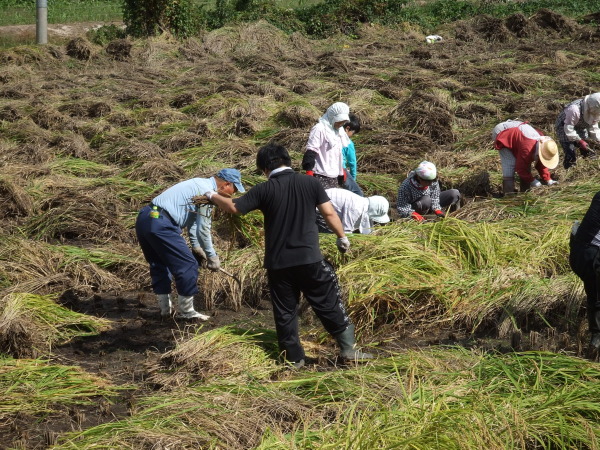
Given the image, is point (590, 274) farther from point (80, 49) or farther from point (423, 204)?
point (80, 49)

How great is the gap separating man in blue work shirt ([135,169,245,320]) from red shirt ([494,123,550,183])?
12.2 feet

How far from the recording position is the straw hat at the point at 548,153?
27.7 feet

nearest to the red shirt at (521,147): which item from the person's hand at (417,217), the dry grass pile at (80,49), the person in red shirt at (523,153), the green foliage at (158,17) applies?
the person in red shirt at (523,153)

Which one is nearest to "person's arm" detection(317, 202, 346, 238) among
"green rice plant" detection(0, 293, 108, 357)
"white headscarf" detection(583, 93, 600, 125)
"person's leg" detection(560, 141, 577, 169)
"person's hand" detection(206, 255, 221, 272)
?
"person's hand" detection(206, 255, 221, 272)

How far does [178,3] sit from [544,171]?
13.5 metres

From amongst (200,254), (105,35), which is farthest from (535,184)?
(105,35)

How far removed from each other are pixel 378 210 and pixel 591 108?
2.95 meters

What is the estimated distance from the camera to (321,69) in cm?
1599

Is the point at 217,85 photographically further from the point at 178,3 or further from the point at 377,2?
the point at 377,2

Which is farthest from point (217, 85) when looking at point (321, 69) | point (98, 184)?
point (98, 184)

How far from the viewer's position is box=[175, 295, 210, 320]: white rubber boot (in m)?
6.09

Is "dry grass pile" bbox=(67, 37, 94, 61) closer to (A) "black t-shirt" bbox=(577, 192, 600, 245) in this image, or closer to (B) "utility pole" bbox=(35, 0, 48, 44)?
(B) "utility pole" bbox=(35, 0, 48, 44)

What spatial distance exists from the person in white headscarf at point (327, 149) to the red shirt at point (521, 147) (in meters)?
1.82

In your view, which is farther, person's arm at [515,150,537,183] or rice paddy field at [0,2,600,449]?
person's arm at [515,150,537,183]
